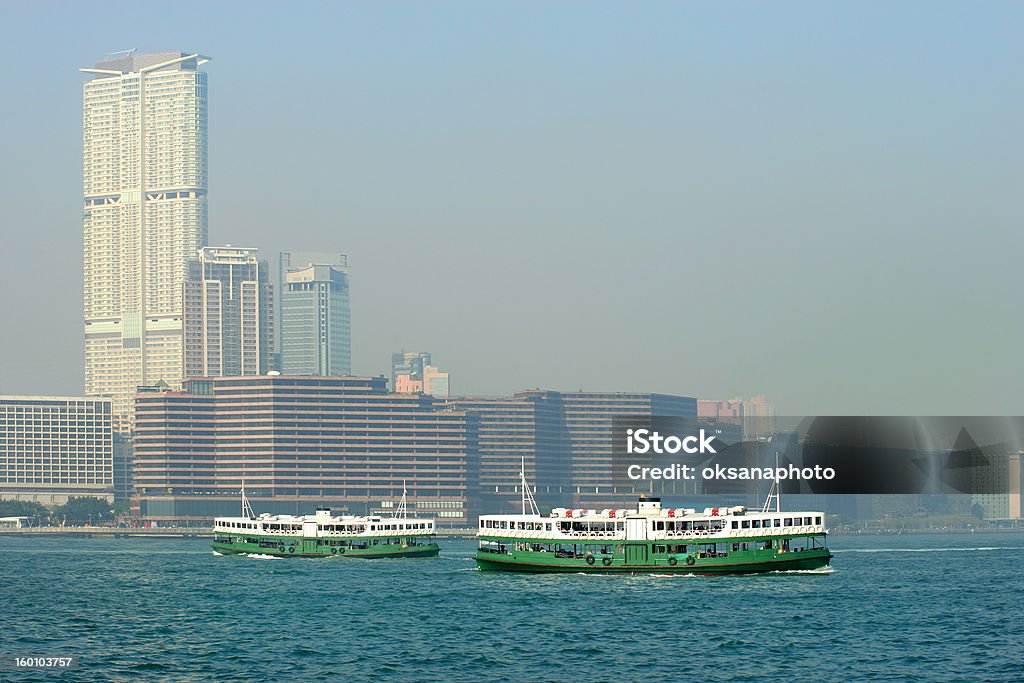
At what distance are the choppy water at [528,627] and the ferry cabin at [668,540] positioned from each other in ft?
9.41

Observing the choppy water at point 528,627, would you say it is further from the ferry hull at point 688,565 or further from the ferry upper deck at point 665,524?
the ferry upper deck at point 665,524

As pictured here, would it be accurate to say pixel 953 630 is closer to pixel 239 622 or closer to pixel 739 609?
pixel 739 609

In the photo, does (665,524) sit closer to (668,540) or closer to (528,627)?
(668,540)

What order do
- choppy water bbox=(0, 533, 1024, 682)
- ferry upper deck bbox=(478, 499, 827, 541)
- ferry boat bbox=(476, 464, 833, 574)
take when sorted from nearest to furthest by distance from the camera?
choppy water bbox=(0, 533, 1024, 682) < ferry boat bbox=(476, 464, 833, 574) < ferry upper deck bbox=(478, 499, 827, 541)

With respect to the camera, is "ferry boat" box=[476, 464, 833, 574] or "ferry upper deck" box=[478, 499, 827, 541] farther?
"ferry upper deck" box=[478, 499, 827, 541]

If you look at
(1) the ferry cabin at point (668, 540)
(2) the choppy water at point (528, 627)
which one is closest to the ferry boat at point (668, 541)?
(1) the ferry cabin at point (668, 540)

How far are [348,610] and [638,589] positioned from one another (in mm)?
25379

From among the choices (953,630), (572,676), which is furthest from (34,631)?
(953,630)

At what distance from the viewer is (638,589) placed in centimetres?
13350

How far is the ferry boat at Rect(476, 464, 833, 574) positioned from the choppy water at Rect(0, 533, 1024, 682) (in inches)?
111

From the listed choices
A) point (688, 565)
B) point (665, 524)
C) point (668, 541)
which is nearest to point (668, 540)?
point (668, 541)

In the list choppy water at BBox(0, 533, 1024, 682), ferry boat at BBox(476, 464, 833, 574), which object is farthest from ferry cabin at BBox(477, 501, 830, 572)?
choppy water at BBox(0, 533, 1024, 682)

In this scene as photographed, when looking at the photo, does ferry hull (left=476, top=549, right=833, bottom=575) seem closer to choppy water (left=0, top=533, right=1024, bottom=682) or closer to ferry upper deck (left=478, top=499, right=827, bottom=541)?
choppy water (left=0, top=533, right=1024, bottom=682)

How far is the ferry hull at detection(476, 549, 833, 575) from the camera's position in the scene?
148 m
